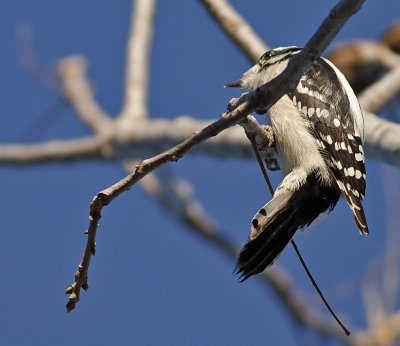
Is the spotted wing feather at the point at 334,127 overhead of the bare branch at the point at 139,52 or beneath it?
beneath

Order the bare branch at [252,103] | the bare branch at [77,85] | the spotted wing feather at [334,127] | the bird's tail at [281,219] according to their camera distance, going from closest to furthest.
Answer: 1. the bare branch at [252,103]
2. the bird's tail at [281,219]
3. the spotted wing feather at [334,127]
4. the bare branch at [77,85]

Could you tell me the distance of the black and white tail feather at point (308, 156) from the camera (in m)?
2.74

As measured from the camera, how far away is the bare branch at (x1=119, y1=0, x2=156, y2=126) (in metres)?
4.98

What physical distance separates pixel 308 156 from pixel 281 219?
1.23 ft

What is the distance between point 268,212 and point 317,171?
40cm

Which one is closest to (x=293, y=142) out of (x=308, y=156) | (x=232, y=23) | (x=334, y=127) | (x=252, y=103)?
(x=308, y=156)

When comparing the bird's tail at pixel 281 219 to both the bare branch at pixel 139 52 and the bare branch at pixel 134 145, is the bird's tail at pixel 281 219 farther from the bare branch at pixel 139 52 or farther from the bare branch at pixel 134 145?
the bare branch at pixel 139 52

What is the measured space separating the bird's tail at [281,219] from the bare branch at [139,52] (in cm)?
204


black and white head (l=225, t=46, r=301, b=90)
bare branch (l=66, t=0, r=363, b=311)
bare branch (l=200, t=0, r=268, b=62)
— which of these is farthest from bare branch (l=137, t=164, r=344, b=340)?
bare branch (l=66, t=0, r=363, b=311)

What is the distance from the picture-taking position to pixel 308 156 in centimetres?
310

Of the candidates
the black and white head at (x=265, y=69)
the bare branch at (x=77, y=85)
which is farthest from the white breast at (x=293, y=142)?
the bare branch at (x=77, y=85)

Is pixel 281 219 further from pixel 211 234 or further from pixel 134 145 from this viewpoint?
pixel 211 234

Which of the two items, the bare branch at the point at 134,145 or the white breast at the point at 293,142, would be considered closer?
the white breast at the point at 293,142

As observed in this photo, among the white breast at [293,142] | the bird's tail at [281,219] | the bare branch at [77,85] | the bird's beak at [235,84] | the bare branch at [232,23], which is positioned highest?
the bare branch at [77,85]
